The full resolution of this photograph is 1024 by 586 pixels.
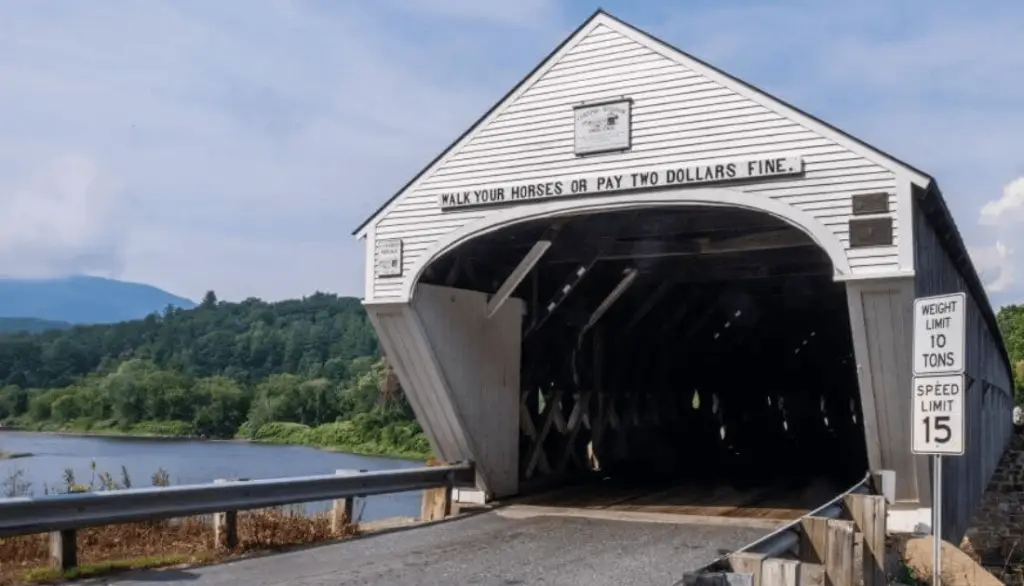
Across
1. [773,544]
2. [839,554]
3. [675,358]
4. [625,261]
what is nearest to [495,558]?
[839,554]

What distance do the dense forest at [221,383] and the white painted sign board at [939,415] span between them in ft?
41.7

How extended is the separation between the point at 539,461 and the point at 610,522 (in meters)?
3.29

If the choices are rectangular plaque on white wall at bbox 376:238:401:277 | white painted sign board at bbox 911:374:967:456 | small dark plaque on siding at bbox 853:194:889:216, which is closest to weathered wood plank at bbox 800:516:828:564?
white painted sign board at bbox 911:374:967:456

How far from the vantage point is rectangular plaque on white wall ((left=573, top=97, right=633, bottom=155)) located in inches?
444

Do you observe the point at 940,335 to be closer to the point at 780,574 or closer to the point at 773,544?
the point at 773,544

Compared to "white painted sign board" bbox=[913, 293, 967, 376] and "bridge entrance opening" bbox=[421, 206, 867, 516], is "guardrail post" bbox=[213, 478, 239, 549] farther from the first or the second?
"white painted sign board" bbox=[913, 293, 967, 376]

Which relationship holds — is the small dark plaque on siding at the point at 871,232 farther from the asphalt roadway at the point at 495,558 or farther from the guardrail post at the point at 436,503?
the guardrail post at the point at 436,503

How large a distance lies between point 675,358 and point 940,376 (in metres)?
13.0

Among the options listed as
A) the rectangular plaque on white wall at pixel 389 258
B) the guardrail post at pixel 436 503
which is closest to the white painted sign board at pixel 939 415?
the guardrail post at pixel 436 503

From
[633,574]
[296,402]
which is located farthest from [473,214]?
[296,402]

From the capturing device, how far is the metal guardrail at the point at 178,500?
7246 mm

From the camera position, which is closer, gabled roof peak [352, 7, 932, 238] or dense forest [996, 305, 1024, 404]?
gabled roof peak [352, 7, 932, 238]

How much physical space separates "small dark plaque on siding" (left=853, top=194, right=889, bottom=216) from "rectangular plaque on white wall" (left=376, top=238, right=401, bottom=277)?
16.9ft

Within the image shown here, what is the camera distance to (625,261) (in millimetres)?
15719
